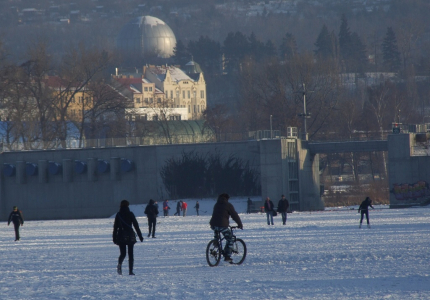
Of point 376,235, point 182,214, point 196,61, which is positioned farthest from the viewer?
point 196,61

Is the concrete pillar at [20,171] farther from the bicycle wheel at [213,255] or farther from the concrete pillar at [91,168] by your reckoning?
the bicycle wheel at [213,255]

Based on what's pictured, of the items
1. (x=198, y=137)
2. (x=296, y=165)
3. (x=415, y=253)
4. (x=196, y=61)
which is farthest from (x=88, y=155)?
(x=196, y=61)

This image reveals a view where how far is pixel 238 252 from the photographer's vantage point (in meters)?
20.6

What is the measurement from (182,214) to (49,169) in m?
13.3

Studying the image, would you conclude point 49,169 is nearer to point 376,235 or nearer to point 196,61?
point 376,235

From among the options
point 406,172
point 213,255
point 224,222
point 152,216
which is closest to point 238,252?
point 213,255

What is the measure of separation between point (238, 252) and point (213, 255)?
0.59 m

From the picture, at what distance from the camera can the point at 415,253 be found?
21406 mm

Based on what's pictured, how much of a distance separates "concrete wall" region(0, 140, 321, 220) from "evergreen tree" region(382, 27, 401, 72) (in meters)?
105

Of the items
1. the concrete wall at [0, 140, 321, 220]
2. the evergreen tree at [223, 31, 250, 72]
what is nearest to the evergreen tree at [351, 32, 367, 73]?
the evergreen tree at [223, 31, 250, 72]

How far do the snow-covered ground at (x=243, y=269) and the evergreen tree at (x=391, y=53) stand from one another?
142 m

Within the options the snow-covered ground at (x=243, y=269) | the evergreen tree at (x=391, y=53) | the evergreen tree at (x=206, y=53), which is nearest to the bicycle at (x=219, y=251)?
the snow-covered ground at (x=243, y=269)

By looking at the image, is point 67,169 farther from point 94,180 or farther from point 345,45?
point 345,45

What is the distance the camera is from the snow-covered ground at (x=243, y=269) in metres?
16.1
